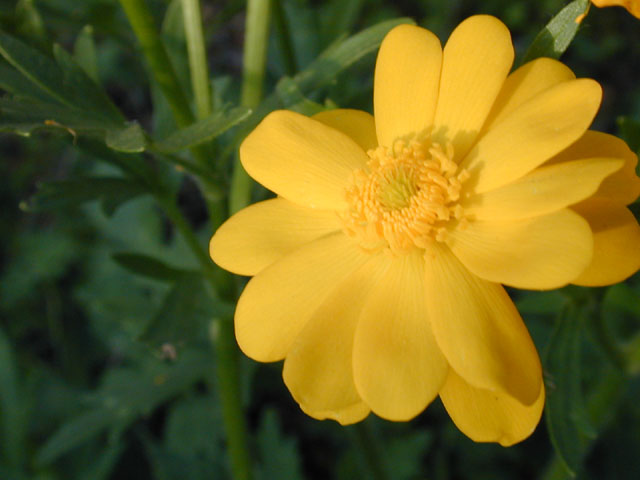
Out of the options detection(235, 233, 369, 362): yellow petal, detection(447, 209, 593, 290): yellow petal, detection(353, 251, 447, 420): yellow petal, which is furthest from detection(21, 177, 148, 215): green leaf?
detection(447, 209, 593, 290): yellow petal

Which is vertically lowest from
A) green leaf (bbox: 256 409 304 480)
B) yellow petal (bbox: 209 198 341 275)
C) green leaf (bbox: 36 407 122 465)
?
green leaf (bbox: 256 409 304 480)

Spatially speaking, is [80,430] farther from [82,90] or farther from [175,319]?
[82,90]

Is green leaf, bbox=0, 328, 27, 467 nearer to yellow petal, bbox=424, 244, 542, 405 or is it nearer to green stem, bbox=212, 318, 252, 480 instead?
green stem, bbox=212, 318, 252, 480

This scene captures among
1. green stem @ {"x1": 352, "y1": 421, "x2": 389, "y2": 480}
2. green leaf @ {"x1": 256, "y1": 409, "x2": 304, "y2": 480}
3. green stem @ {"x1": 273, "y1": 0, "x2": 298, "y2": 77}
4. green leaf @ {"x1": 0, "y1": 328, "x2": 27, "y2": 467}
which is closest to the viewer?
green stem @ {"x1": 273, "y1": 0, "x2": 298, "y2": 77}

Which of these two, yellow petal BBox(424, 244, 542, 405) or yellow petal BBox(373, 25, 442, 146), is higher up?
yellow petal BBox(373, 25, 442, 146)

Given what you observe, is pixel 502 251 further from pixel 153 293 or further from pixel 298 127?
pixel 153 293

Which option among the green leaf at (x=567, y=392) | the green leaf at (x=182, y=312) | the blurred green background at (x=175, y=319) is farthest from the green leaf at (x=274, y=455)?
the green leaf at (x=567, y=392)

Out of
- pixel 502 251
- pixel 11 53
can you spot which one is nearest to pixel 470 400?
pixel 502 251
